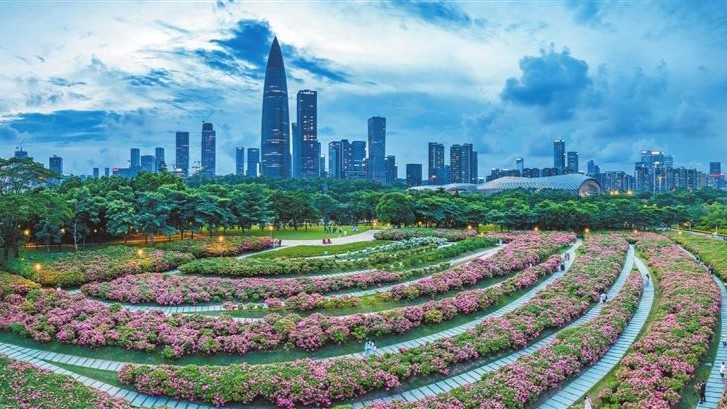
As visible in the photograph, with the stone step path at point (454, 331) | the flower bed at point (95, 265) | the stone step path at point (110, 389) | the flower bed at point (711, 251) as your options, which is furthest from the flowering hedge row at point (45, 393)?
the flower bed at point (711, 251)

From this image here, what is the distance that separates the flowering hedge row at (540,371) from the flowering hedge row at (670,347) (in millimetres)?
1217

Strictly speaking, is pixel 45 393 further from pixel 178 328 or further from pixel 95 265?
pixel 95 265

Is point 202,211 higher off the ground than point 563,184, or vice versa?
point 563,184

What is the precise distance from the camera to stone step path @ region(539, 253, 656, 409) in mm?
14898

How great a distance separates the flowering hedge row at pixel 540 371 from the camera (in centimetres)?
1332

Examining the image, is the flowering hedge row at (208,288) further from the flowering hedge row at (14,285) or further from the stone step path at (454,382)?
the stone step path at (454,382)

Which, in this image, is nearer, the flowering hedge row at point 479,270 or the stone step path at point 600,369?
the stone step path at point 600,369

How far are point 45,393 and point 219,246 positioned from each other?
Result: 80.1 feet

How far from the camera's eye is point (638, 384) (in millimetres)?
14672

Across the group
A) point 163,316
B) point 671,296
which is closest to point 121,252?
point 163,316

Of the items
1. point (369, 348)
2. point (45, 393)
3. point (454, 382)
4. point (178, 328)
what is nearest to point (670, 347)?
point (454, 382)

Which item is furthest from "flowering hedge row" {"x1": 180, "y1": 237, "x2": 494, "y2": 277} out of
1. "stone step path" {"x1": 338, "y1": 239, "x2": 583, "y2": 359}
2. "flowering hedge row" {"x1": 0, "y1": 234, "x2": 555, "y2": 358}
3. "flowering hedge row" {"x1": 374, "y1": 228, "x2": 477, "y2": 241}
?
"flowering hedge row" {"x1": 374, "y1": 228, "x2": 477, "y2": 241}

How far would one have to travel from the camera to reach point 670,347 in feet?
58.3

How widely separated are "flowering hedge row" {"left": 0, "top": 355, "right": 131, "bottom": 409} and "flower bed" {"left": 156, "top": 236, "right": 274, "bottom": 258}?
21.7 meters
